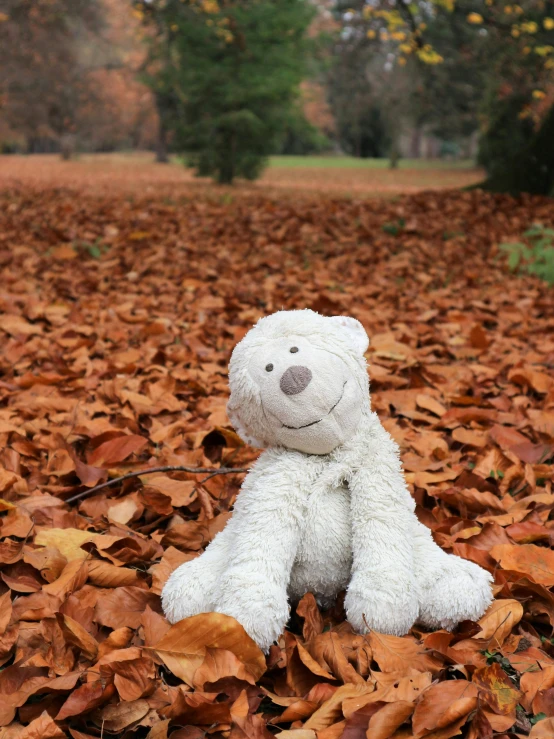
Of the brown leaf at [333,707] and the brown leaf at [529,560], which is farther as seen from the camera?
the brown leaf at [529,560]

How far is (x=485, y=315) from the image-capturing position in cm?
470

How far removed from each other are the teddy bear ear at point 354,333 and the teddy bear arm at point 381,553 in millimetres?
253

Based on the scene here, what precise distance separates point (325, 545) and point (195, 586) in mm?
289

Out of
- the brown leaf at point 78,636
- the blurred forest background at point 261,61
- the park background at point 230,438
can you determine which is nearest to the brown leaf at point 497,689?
the park background at point 230,438

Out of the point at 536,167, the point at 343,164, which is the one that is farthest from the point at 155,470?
the point at 343,164

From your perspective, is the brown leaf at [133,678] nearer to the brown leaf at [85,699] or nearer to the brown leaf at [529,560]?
the brown leaf at [85,699]

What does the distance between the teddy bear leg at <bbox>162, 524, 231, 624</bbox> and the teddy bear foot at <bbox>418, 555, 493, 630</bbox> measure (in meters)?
0.44

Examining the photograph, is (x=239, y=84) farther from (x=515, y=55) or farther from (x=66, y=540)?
(x=66, y=540)

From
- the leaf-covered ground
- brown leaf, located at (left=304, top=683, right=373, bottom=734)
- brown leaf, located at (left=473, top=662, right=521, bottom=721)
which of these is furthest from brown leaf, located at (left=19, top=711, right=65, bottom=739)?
brown leaf, located at (left=473, top=662, right=521, bottom=721)

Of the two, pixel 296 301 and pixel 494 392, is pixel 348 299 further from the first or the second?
pixel 494 392

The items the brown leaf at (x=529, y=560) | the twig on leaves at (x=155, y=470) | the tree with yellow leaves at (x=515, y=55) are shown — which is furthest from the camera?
the tree with yellow leaves at (x=515, y=55)

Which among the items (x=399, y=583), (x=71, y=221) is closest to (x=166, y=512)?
(x=399, y=583)

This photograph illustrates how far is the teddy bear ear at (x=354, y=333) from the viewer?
1.65 meters

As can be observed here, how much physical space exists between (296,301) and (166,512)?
3.02 m
